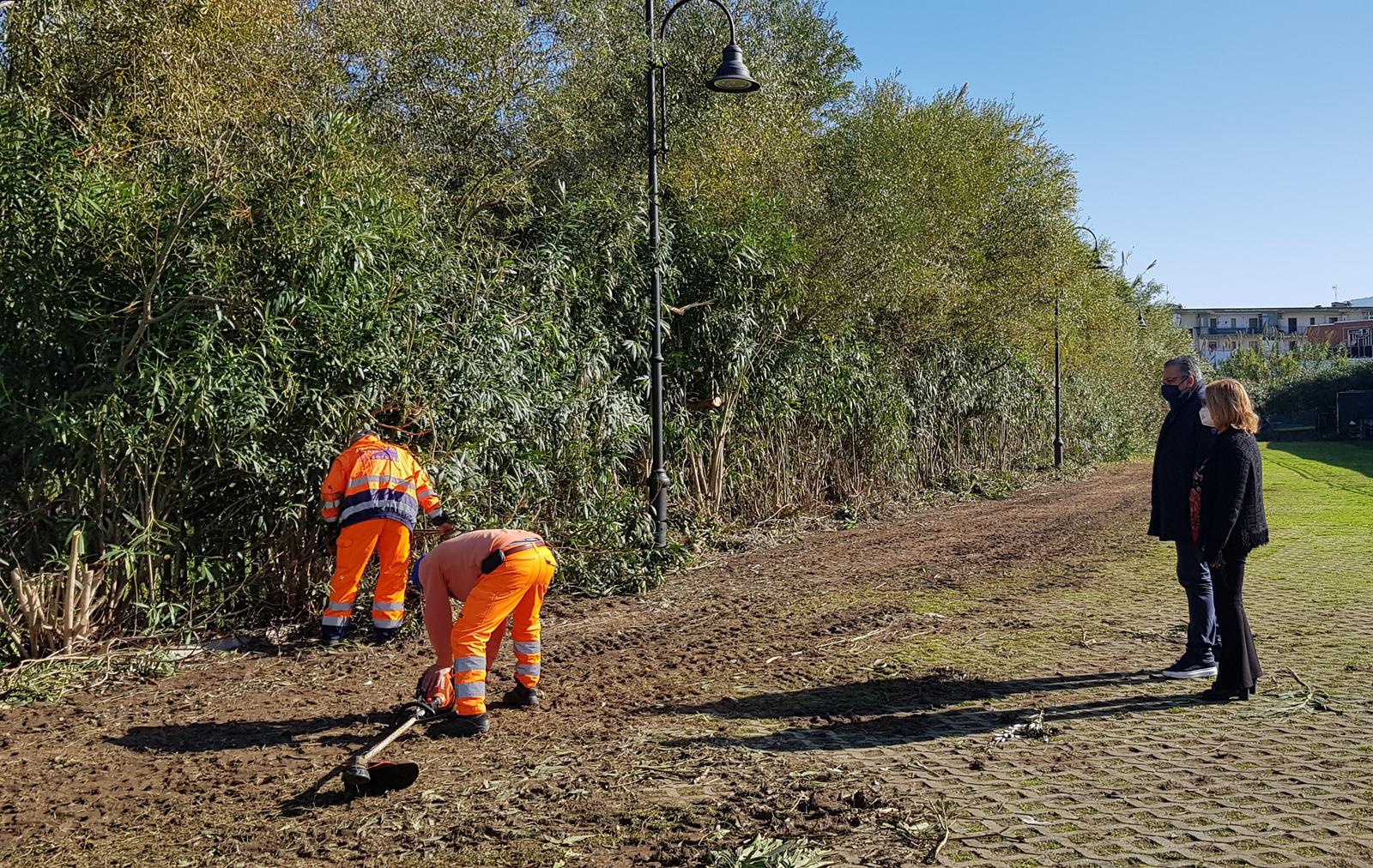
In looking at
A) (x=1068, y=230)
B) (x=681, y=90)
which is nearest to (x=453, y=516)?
(x=681, y=90)

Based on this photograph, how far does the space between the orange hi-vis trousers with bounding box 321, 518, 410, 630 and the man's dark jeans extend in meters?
5.05

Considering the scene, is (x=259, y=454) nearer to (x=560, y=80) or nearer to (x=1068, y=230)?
(x=560, y=80)

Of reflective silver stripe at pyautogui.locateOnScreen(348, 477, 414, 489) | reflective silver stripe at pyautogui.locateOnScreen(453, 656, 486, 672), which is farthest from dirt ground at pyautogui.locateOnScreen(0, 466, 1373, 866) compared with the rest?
reflective silver stripe at pyautogui.locateOnScreen(348, 477, 414, 489)

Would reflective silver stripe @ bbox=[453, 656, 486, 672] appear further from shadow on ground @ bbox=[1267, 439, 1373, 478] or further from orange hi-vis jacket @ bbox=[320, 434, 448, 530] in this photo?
shadow on ground @ bbox=[1267, 439, 1373, 478]

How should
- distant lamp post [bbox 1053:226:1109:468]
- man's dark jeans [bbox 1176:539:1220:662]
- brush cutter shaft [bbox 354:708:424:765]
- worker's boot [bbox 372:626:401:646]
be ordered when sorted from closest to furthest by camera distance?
brush cutter shaft [bbox 354:708:424:765]
man's dark jeans [bbox 1176:539:1220:662]
worker's boot [bbox 372:626:401:646]
distant lamp post [bbox 1053:226:1109:468]

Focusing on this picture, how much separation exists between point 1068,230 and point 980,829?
20.0 meters

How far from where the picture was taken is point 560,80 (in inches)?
482

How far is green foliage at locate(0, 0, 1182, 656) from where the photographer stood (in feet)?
20.8

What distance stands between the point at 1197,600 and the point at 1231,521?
789 mm

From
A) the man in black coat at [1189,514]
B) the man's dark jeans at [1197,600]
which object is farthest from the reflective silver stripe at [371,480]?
the man's dark jeans at [1197,600]

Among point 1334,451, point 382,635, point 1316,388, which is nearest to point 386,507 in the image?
point 382,635

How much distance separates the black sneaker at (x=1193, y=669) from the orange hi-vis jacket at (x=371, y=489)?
4.62m

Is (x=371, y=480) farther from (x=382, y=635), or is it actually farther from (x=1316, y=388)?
(x=1316, y=388)

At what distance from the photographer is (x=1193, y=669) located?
5.75m
